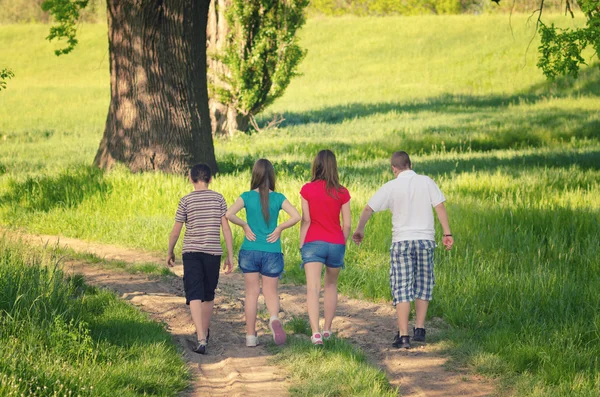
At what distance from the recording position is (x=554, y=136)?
28.1m

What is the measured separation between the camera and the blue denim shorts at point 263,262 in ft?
24.9

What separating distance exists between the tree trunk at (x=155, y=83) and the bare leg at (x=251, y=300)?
28.0 ft

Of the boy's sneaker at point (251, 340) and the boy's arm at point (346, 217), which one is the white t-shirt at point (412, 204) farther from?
the boy's sneaker at point (251, 340)

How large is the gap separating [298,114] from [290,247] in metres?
27.1

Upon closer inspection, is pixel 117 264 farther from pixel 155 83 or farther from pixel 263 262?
pixel 155 83

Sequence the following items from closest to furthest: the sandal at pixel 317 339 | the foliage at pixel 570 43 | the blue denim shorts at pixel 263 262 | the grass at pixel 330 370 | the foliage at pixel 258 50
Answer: the grass at pixel 330 370
the sandal at pixel 317 339
the blue denim shorts at pixel 263 262
the foliage at pixel 570 43
the foliage at pixel 258 50

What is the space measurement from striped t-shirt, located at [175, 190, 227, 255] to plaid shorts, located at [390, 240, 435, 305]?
5.21 ft

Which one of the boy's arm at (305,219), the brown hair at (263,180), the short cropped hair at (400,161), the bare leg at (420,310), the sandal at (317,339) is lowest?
the sandal at (317,339)

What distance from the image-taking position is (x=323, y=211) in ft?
24.7

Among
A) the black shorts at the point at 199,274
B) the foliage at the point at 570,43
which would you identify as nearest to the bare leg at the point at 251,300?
the black shorts at the point at 199,274

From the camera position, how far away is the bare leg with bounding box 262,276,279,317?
7.65 metres

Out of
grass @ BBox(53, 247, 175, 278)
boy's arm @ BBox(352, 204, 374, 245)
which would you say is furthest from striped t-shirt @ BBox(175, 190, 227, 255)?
grass @ BBox(53, 247, 175, 278)

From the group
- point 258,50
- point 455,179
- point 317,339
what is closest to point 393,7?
point 258,50

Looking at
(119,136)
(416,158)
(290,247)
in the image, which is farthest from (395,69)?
(290,247)
